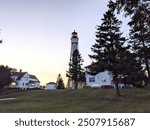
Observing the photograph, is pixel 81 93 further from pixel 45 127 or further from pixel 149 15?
pixel 45 127

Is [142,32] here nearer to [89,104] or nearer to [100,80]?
[89,104]

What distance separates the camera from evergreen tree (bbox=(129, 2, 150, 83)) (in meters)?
29.2

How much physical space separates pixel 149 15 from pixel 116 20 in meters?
20.0

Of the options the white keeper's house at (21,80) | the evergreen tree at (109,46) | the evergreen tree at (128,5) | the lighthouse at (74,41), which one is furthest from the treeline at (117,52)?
the white keeper's house at (21,80)

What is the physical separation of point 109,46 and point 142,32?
6.59 m

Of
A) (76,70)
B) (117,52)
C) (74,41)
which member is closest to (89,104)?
(117,52)

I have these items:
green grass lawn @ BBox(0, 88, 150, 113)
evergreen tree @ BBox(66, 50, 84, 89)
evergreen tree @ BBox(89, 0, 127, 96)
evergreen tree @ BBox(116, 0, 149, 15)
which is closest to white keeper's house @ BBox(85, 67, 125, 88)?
evergreen tree @ BBox(66, 50, 84, 89)

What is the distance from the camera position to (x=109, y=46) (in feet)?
157

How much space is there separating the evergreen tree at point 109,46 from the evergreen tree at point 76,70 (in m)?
31.1

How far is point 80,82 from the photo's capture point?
3450 inches

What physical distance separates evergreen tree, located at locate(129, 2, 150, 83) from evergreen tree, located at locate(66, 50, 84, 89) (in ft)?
107

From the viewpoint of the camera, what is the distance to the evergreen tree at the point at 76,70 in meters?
79.4

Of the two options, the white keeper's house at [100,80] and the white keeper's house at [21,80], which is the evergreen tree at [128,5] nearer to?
the white keeper's house at [100,80]

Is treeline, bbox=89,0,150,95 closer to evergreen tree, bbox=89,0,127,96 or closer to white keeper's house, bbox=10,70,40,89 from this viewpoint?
evergreen tree, bbox=89,0,127,96
